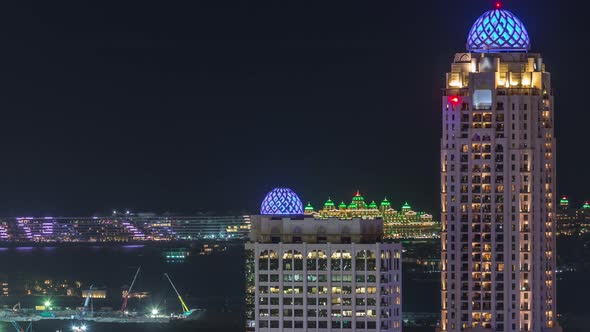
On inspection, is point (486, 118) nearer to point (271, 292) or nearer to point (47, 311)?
point (271, 292)

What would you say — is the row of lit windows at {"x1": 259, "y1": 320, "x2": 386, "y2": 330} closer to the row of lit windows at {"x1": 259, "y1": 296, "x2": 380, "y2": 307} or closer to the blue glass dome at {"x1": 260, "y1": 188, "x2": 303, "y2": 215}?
the row of lit windows at {"x1": 259, "y1": 296, "x2": 380, "y2": 307}

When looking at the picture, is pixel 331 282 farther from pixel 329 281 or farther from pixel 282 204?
pixel 282 204

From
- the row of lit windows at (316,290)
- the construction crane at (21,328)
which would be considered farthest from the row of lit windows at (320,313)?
the construction crane at (21,328)

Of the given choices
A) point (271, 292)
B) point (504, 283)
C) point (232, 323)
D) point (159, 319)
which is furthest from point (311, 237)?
point (159, 319)

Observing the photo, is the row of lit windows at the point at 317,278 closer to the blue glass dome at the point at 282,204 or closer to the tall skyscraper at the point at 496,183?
the blue glass dome at the point at 282,204

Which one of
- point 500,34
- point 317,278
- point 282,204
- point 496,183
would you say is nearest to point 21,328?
point 496,183

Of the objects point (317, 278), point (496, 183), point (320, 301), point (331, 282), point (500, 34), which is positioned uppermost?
point (500, 34)
